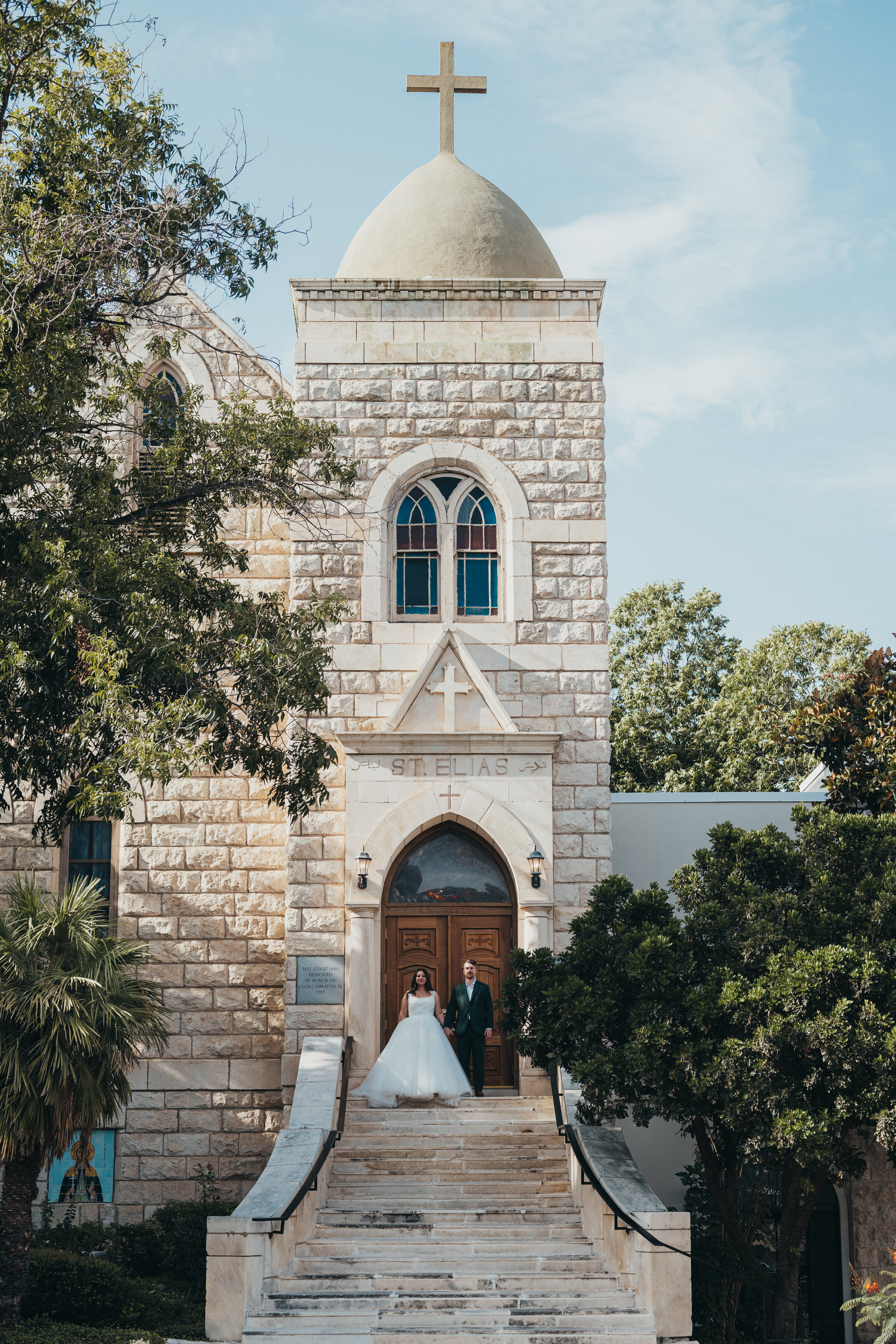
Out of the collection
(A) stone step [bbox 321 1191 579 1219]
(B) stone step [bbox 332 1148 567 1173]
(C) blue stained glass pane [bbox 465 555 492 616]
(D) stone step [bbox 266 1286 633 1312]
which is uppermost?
(C) blue stained glass pane [bbox 465 555 492 616]

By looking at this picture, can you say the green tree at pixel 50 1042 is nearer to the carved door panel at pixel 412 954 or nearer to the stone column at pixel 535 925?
the carved door panel at pixel 412 954

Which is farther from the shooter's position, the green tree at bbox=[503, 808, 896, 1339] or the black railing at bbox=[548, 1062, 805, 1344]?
the green tree at bbox=[503, 808, 896, 1339]

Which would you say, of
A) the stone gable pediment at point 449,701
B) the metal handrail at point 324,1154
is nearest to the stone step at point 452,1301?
the metal handrail at point 324,1154

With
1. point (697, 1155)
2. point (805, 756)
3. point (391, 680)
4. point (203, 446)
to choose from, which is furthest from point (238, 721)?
point (805, 756)

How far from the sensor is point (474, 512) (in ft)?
52.2

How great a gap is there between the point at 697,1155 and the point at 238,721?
742 centimetres

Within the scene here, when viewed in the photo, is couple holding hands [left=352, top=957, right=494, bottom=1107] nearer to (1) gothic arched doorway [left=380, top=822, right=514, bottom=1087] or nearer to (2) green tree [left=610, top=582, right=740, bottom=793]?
(1) gothic arched doorway [left=380, top=822, right=514, bottom=1087]

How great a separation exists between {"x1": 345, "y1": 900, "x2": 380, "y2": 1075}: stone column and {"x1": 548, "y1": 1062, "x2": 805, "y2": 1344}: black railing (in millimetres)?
1930

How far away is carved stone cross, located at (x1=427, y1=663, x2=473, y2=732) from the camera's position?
15.1m

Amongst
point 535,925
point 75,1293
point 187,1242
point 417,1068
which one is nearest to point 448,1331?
point 75,1293

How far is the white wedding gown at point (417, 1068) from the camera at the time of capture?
45.1 ft

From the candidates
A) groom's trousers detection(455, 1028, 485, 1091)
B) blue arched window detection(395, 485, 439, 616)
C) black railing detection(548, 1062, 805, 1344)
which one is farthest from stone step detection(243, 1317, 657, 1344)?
blue arched window detection(395, 485, 439, 616)

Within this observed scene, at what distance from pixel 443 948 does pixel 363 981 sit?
109 centimetres

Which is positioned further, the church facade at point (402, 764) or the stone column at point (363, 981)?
the church facade at point (402, 764)
